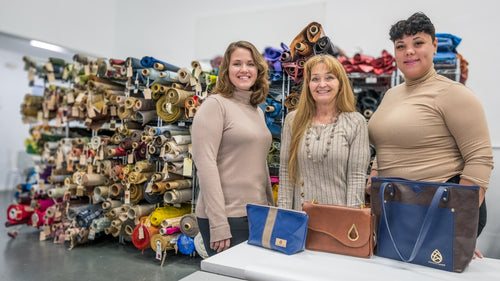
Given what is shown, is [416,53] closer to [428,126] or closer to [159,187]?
[428,126]

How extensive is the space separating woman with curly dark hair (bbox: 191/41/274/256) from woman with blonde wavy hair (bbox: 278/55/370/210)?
0.18 metres

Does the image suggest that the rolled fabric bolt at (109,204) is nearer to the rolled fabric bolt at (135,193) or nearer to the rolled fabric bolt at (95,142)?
the rolled fabric bolt at (135,193)

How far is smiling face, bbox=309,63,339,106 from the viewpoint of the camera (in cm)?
178

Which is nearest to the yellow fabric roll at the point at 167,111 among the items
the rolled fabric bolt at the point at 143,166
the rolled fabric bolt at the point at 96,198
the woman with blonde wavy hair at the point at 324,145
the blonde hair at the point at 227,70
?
the rolled fabric bolt at the point at 143,166

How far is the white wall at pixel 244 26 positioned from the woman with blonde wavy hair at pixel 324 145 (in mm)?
2332

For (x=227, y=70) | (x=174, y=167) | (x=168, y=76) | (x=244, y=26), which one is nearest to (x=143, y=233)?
(x=174, y=167)

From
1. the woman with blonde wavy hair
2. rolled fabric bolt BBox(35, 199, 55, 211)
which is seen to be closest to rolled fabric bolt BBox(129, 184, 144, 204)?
rolled fabric bolt BBox(35, 199, 55, 211)

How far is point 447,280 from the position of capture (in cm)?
115

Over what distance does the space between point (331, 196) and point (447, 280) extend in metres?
0.67

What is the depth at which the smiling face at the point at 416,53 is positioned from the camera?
163 cm

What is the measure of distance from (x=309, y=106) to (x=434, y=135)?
58cm

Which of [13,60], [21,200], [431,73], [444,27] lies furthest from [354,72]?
[13,60]

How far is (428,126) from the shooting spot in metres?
1.58

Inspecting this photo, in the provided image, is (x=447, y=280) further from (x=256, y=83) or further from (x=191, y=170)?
(x=191, y=170)
